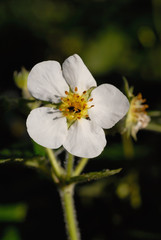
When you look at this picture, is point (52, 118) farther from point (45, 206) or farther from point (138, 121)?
point (45, 206)

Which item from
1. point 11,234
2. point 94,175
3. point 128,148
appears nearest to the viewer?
point 94,175

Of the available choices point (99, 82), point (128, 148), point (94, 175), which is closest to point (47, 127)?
point (94, 175)

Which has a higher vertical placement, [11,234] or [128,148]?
[128,148]

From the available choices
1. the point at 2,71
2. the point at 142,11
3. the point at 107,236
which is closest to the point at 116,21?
the point at 142,11

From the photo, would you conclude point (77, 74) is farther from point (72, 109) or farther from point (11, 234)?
point (11, 234)

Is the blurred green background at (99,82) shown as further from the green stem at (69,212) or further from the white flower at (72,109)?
the green stem at (69,212)

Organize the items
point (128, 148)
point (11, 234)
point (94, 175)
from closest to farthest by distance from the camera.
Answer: point (94, 175) < point (11, 234) < point (128, 148)
